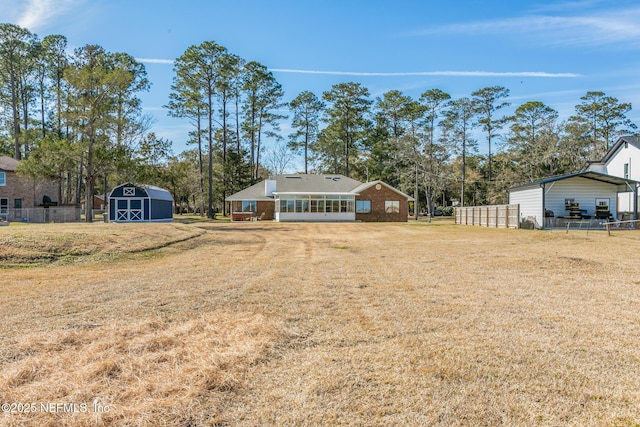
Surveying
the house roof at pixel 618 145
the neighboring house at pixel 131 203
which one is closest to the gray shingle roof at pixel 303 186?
the neighboring house at pixel 131 203

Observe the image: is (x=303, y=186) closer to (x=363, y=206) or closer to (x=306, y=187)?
(x=306, y=187)

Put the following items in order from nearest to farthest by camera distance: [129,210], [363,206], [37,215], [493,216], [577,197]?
[577,197], [493,216], [37,215], [129,210], [363,206]

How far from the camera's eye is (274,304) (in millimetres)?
5867

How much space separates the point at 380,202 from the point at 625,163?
55.9ft

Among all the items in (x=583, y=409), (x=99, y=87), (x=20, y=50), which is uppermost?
(x=20, y=50)

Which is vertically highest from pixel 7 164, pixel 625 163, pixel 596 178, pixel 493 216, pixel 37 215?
pixel 7 164

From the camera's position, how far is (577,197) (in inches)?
909

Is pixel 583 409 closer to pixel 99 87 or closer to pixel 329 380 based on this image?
pixel 329 380

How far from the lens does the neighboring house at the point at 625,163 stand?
84.6ft

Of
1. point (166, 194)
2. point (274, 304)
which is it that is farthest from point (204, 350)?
point (166, 194)

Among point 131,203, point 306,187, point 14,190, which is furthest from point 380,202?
point 14,190

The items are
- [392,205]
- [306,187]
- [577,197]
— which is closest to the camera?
[577,197]

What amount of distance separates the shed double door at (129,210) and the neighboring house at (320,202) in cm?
745

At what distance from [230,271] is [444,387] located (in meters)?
6.19
